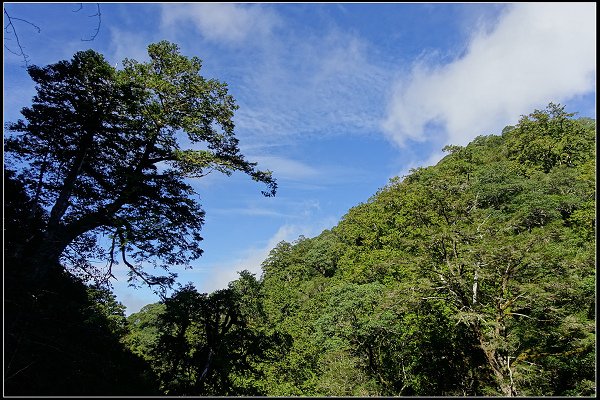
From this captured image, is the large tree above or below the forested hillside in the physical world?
above

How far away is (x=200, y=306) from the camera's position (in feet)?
47.0

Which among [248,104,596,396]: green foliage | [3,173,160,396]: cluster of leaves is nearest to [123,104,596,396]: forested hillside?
[248,104,596,396]: green foliage

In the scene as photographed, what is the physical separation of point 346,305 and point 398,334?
3001 mm

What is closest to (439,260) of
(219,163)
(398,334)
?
(398,334)

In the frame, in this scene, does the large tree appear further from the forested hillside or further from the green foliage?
the green foliage

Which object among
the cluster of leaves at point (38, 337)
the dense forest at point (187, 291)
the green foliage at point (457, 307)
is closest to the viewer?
the cluster of leaves at point (38, 337)

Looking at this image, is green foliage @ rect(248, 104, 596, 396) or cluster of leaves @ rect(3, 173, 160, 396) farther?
green foliage @ rect(248, 104, 596, 396)

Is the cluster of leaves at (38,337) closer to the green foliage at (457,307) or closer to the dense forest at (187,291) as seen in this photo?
the dense forest at (187,291)

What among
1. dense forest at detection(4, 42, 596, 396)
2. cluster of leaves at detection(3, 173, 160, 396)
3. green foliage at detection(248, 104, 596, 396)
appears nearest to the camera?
cluster of leaves at detection(3, 173, 160, 396)

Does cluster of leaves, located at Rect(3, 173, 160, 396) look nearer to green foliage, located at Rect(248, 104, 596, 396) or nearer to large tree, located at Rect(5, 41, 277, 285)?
large tree, located at Rect(5, 41, 277, 285)

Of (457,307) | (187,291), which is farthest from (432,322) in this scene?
(187,291)

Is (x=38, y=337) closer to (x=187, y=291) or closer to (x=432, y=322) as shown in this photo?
(x=187, y=291)

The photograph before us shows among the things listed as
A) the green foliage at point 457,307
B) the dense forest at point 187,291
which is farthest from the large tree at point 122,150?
the green foliage at point 457,307

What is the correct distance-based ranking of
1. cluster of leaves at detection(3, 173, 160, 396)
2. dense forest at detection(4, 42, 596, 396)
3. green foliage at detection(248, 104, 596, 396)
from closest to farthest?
cluster of leaves at detection(3, 173, 160, 396) → dense forest at detection(4, 42, 596, 396) → green foliage at detection(248, 104, 596, 396)
